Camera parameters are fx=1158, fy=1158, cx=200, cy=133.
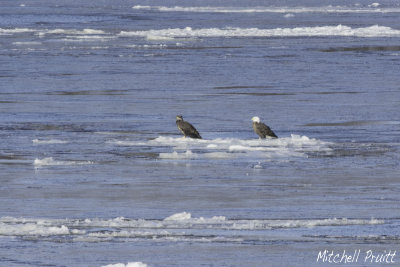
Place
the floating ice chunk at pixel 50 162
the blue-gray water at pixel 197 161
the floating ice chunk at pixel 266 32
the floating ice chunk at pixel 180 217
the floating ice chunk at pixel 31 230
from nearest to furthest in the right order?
1. the blue-gray water at pixel 197 161
2. the floating ice chunk at pixel 31 230
3. the floating ice chunk at pixel 180 217
4. the floating ice chunk at pixel 50 162
5. the floating ice chunk at pixel 266 32

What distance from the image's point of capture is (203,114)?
17109 mm

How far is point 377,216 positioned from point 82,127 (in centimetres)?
706

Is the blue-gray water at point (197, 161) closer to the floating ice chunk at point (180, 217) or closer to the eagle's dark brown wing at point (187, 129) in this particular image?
the floating ice chunk at point (180, 217)

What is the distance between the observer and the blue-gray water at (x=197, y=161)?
8039 mm

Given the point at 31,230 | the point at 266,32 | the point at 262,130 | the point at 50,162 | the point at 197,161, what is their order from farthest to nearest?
1. the point at 266,32
2. the point at 262,130
3. the point at 197,161
4. the point at 50,162
5. the point at 31,230

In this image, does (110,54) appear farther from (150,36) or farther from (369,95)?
(369,95)

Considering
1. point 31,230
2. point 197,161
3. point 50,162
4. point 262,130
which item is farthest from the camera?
point 262,130

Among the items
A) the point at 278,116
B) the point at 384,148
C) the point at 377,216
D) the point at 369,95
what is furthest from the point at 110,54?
the point at 377,216

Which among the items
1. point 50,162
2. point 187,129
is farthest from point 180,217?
point 187,129

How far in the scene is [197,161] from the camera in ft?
40.3

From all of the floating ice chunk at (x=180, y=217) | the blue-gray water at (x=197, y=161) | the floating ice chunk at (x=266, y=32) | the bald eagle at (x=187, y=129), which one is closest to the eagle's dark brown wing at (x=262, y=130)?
the blue-gray water at (x=197, y=161)

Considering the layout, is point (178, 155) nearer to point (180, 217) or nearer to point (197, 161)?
point (197, 161)

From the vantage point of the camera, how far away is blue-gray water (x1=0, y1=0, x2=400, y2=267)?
8.04 m

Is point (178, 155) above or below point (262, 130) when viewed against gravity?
below
